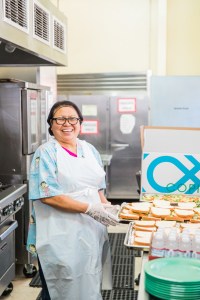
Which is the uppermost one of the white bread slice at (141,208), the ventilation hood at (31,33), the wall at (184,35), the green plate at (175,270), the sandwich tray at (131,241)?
the wall at (184,35)

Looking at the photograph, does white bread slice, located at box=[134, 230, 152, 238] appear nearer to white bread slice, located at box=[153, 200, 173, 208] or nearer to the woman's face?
white bread slice, located at box=[153, 200, 173, 208]

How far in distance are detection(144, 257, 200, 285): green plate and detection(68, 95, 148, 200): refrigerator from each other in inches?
176

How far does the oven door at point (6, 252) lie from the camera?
307 cm

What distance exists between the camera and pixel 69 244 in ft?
8.39

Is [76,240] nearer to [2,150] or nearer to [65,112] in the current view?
[65,112]

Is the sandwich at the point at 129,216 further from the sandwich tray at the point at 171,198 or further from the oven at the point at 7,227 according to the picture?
the oven at the point at 7,227

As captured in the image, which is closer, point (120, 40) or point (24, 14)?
point (24, 14)

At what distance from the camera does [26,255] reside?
3.73m

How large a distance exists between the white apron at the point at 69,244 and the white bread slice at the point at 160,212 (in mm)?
398

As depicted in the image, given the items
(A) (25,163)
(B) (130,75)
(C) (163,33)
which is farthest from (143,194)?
(C) (163,33)

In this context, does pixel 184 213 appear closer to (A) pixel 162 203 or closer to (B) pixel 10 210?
(A) pixel 162 203

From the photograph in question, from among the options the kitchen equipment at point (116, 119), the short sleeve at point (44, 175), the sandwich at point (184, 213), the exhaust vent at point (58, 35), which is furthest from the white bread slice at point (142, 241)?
the kitchen equipment at point (116, 119)

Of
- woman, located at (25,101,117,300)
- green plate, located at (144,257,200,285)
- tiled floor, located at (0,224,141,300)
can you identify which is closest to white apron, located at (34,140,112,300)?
woman, located at (25,101,117,300)

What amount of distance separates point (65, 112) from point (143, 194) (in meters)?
0.91
